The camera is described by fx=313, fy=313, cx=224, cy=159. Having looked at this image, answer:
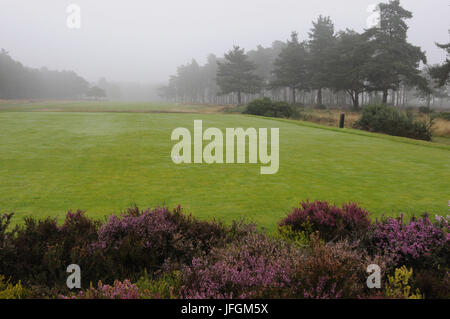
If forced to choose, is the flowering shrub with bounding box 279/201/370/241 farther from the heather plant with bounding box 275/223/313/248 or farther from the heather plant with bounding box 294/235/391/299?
the heather plant with bounding box 294/235/391/299

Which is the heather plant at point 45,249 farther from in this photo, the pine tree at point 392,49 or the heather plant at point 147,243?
the pine tree at point 392,49

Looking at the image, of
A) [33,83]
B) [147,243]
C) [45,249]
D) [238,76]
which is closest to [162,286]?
[147,243]

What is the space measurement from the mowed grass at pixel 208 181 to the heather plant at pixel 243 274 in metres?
1.18

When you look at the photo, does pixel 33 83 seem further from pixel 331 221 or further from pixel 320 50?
pixel 331 221

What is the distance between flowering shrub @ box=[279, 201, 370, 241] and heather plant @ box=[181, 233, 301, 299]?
0.98 meters

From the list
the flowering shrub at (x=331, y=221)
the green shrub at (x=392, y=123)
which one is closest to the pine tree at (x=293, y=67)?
the green shrub at (x=392, y=123)

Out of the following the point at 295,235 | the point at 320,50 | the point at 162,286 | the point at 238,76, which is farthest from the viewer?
the point at 238,76

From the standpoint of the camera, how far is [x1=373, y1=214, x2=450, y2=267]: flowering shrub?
3.68m

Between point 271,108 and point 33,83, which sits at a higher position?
point 33,83

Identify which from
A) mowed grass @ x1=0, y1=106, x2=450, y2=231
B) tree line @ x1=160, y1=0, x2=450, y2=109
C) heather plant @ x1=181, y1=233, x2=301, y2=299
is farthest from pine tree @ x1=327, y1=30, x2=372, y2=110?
heather plant @ x1=181, y1=233, x2=301, y2=299

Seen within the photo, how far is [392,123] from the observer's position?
25234mm

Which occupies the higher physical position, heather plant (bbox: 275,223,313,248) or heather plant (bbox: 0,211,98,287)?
heather plant (bbox: 0,211,98,287)

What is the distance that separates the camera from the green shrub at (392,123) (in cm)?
2377

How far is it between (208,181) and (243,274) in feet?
13.5
